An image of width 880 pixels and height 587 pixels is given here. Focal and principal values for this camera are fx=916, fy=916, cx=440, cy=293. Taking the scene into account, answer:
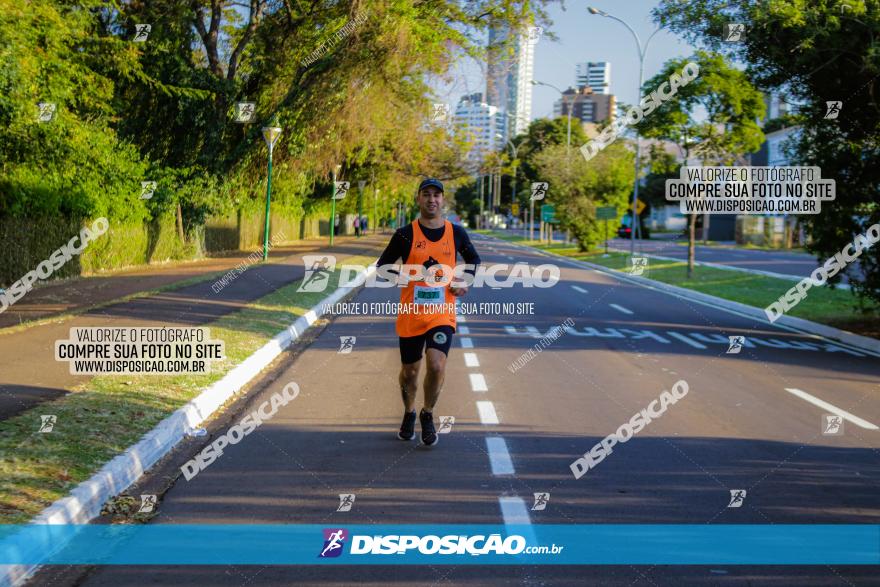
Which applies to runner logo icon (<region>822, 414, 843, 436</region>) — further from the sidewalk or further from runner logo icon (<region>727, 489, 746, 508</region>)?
the sidewalk

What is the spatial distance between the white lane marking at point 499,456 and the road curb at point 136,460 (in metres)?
2.41

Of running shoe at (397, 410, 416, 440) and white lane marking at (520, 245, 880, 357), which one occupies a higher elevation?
running shoe at (397, 410, 416, 440)

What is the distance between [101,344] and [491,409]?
5.13 m

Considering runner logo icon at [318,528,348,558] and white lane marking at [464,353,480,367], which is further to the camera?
white lane marking at [464,353,480,367]

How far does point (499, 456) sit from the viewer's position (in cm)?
677

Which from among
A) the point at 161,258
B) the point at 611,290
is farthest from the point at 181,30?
the point at 611,290

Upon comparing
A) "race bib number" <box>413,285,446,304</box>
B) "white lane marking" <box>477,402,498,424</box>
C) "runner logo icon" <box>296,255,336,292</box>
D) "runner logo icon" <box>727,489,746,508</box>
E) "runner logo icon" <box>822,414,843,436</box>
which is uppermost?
"race bib number" <box>413,285,446,304</box>

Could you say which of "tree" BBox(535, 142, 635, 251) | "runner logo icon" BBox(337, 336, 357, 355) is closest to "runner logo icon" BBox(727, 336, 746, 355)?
"runner logo icon" BBox(337, 336, 357, 355)

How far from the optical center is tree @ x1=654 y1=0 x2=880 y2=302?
1387cm

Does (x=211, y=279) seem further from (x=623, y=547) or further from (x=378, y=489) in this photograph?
(x=623, y=547)

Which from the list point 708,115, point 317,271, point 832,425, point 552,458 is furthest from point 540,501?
point 708,115

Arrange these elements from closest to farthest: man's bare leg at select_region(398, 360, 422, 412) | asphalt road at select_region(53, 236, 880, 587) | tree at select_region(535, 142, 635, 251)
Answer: asphalt road at select_region(53, 236, 880, 587) → man's bare leg at select_region(398, 360, 422, 412) → tree at select_region(535, 142, 635, 251)

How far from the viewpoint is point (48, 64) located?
1681 centimetres

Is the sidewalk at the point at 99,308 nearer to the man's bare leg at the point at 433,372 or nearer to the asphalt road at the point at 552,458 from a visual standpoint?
the asphalt road at the point at 552,458
